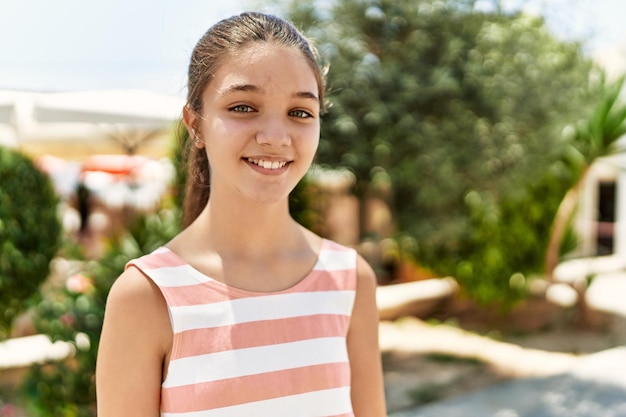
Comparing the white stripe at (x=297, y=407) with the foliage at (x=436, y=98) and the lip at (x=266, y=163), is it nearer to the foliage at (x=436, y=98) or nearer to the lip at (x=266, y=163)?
the lip at (x=266, y=163)

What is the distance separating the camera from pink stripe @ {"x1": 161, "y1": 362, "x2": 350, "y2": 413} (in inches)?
46.6

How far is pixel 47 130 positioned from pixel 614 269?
9.21 metres

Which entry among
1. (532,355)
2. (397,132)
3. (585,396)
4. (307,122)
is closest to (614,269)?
(532,355)

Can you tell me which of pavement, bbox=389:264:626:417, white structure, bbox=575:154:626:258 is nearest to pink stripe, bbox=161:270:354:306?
pavement, bbox=389:264:626:417

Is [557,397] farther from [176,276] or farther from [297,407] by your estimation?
[176,276]

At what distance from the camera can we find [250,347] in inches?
48.9

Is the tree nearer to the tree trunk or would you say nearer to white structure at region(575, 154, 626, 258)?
the tree trunk

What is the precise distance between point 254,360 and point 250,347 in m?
0.02

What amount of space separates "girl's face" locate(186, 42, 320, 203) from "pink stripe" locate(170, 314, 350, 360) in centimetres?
23

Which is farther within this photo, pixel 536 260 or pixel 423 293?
pixel 423 293

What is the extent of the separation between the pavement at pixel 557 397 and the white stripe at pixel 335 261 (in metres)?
4.26

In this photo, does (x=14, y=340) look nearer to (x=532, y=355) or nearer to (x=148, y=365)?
(x=532, y=355)

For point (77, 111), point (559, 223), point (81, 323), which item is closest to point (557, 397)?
point (559, 223)

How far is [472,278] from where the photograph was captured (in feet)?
26.8
